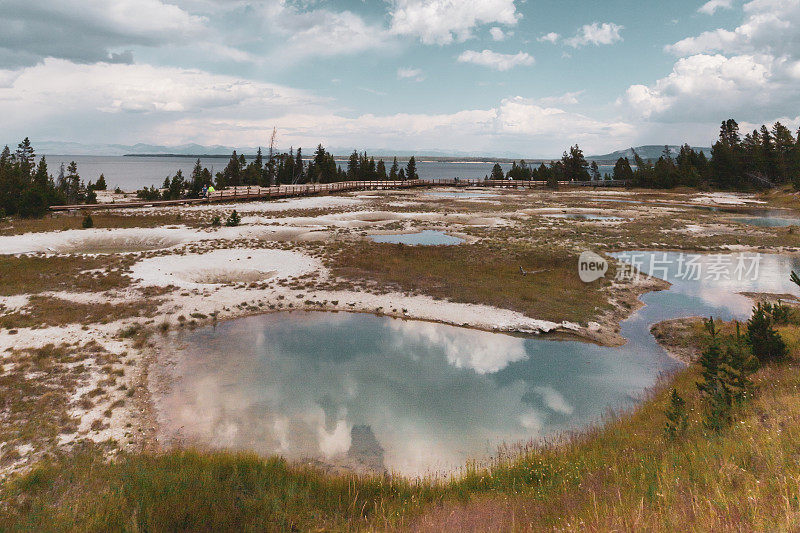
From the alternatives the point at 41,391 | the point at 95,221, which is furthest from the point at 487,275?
the point at 95,221

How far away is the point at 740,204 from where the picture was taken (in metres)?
67.8

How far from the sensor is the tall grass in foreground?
194 inches

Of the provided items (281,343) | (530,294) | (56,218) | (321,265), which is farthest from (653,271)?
(56,218)

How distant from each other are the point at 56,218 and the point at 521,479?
5493 cm

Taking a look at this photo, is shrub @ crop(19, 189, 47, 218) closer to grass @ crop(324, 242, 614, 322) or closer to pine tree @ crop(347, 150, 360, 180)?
grass @ crop(324, 242, 614, 322)

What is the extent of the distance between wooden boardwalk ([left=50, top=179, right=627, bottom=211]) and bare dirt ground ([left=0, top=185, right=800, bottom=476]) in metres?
7.12

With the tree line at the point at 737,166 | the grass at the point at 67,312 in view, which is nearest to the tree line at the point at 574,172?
the tree line at the point at 737,166

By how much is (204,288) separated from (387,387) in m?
13.8

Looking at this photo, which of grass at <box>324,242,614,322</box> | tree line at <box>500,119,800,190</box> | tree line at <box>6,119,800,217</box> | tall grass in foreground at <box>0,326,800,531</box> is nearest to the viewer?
tall grass in foreground at <box>0,326,800,531</box>

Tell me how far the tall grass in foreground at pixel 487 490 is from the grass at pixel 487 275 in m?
10.2

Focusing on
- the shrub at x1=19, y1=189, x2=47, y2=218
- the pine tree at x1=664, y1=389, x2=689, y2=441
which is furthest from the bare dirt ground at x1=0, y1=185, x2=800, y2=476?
the pine tree at x1=664, y1=389, x2=689, y2=441

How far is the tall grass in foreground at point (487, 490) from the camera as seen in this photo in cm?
492

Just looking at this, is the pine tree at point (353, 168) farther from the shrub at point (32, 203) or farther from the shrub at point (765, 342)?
the shrub at point (765, 342)

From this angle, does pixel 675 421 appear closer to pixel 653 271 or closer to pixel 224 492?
pixel 224 492
